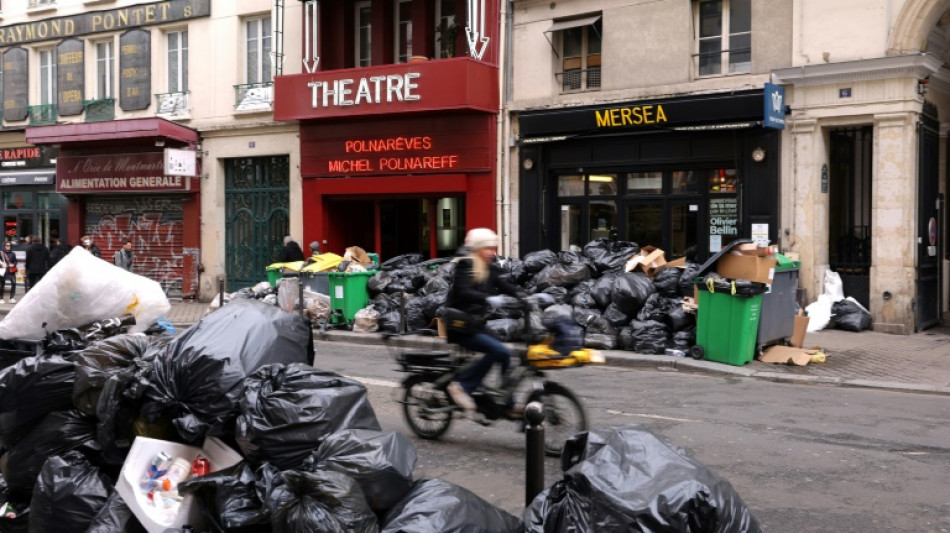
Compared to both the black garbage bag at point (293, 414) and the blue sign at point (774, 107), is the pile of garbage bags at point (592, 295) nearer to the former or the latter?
the blue sign at point (774, 107)

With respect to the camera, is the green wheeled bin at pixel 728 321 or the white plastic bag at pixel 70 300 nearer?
the white plastic bag at pixel 70 300

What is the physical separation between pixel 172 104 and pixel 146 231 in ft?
11.4

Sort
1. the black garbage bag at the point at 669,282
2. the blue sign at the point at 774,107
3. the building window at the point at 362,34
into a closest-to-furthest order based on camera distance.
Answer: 1. the black garbage bag at the point at 669,282
2. the blue sign at the point at 774,107
3. the building window at the point at 362,34

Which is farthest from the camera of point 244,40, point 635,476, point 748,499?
point 244,40

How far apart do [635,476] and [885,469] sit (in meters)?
3.78

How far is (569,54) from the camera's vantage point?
59.3 feet

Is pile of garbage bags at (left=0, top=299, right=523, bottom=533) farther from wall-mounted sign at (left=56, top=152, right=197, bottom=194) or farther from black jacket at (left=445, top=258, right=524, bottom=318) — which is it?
wall-mounted sign at (left=56, top=152, right=197, bottom=194)

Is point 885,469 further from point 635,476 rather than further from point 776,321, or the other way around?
point 776,321

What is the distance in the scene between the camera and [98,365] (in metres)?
5.20

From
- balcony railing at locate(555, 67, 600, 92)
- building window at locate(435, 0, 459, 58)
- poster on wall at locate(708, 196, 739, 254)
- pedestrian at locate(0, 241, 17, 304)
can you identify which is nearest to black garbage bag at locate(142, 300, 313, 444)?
poster on wall at locate(708, 196, 739, 254)

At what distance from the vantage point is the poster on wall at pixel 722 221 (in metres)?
15.8

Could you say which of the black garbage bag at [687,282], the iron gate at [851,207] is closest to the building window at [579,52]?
the iron gate at [851,207]

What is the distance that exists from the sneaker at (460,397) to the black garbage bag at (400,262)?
10681 mm

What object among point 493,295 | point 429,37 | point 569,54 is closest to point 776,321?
point 493,295
